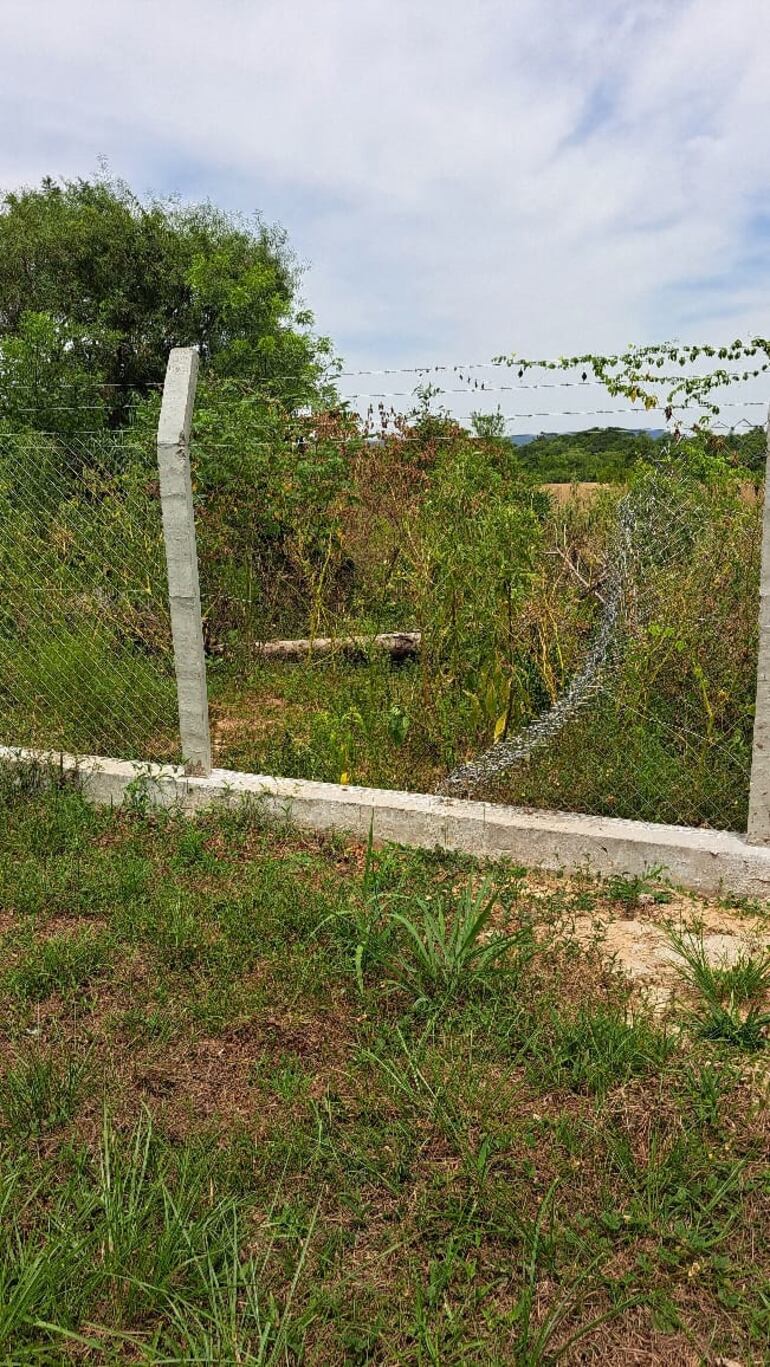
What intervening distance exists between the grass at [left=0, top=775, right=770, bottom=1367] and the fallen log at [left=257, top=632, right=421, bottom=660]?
3919 mm

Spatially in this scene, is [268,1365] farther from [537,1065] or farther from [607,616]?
[607,616]

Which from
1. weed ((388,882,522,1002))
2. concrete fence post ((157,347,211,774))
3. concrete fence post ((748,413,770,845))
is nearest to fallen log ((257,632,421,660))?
concrete fence post ((157,347,211,774))

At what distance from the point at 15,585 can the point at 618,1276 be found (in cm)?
520

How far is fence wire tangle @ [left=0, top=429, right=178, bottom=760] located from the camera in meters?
5.32

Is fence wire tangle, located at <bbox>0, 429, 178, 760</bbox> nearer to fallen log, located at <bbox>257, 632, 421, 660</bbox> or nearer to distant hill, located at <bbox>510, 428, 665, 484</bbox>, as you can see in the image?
fallen log, located at <bbox>257, 632, 421, 660</bbox>

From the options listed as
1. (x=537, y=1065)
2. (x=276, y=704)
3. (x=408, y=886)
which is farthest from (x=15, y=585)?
(x=537, y=1065)

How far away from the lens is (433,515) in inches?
212

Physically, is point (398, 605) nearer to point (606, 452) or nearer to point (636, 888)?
point (606, 452)

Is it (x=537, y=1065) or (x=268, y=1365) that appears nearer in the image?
(x=268, y=1365)

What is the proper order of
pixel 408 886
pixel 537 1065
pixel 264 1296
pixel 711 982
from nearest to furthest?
pixel 264 1296
pixel 537 1065
pixel 711 982
pixel 408 886

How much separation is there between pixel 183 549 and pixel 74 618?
5.98 feet

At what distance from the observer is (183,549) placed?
179 inches

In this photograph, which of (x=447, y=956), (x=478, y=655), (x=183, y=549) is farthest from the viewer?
(x=478, y=655)

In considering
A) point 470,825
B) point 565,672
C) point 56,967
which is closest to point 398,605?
point 565,672
